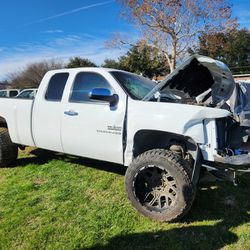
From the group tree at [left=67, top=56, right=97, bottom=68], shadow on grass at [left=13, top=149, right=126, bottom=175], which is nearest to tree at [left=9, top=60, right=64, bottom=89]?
tree at [left=67, top=56, right=97, bottom=68]

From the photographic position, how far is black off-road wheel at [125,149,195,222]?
3.62 m

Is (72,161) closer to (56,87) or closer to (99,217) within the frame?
(56,87)

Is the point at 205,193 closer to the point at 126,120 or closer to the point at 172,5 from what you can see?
the point at 126,120

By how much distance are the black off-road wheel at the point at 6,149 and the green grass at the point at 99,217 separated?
404mm

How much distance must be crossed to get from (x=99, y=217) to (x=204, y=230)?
4.35 feet

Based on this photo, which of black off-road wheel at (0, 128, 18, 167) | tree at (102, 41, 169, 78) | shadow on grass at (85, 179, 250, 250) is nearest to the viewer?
shadow on grass at (85, 179, 250, 250)

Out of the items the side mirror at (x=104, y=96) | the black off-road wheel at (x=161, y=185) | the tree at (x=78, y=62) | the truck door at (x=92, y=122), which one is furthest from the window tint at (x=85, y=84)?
the tree at (x=78, y=62)

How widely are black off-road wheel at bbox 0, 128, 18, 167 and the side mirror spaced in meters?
2.54

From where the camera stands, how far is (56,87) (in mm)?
5219

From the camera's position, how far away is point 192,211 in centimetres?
409

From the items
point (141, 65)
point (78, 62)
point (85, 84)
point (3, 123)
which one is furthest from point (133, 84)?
point (78, 62)

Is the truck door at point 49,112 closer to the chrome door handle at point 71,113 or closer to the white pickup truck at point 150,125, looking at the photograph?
the white pickup truck at point 150,125

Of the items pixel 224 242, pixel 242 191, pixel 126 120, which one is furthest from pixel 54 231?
pixel 242 191

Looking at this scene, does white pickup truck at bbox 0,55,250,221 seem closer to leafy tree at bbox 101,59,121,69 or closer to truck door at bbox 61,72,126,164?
truck door at bbox 61,72,126,164
